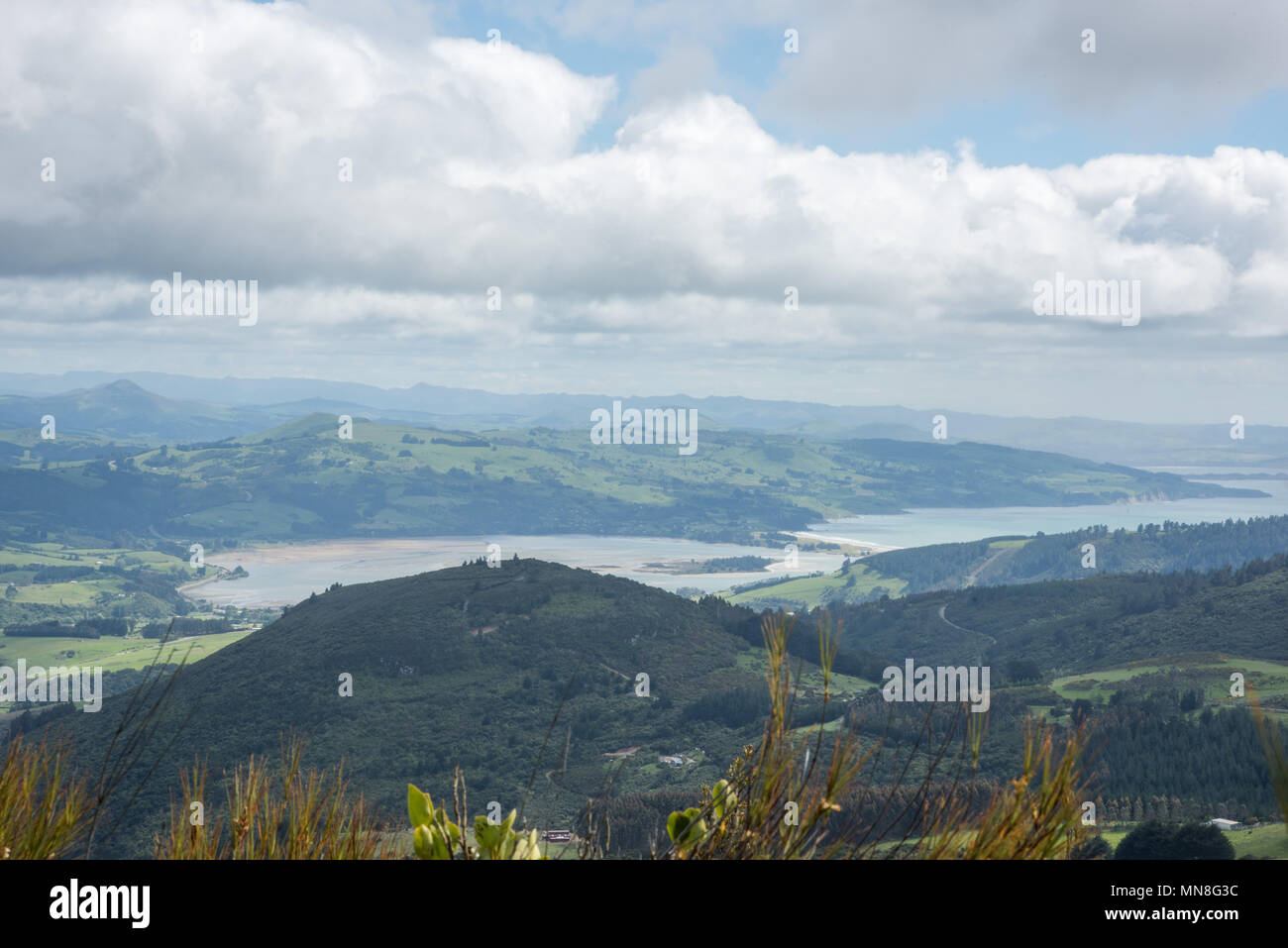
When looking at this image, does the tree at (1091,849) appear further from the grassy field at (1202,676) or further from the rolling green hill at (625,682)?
the grassy field at (1202,676)

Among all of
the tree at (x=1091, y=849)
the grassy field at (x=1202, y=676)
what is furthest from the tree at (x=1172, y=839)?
the grassy field at (x=1202, y=676)

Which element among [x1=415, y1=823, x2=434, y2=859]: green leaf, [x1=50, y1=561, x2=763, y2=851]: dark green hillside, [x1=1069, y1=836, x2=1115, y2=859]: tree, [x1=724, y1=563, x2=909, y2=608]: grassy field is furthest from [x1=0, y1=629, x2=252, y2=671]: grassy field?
[x1=415, y1=823, x2=434, y2=859]: green leaf

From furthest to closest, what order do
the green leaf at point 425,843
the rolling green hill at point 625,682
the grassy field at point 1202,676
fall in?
the grassy field at point 1202,676, the rolling green hill at point 625,682, the green leaf at point 425,843

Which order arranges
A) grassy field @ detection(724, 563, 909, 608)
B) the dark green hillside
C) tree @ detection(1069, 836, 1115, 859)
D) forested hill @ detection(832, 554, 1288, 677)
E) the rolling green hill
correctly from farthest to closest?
grassy field @ detection(724, 563, 909, 608), forested hill @ detection(832, 554, 1288, 677), the dark green hillside, the rolling green hill, tree @ detection(1069, 836, 1115, 859)

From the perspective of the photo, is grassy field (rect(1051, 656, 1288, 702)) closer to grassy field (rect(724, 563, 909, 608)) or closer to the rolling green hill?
the rolling green hill

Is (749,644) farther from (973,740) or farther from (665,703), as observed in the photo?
(973,740)

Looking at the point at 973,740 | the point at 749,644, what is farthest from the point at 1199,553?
the point at 973,740

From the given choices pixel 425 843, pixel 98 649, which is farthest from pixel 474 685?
pixel 425 843

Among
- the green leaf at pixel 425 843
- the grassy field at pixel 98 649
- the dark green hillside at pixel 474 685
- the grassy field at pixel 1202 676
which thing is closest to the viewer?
the green leaf at pixel 425 843
